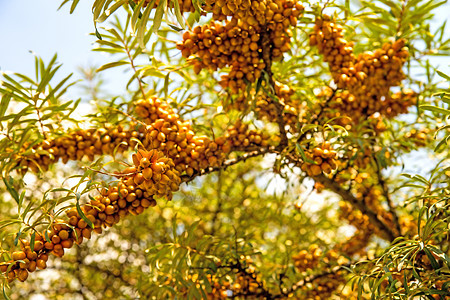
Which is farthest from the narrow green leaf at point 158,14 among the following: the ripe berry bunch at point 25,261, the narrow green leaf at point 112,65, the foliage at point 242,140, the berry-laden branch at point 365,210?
the berry-laden branch at point 365,210

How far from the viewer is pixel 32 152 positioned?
4.51 feet


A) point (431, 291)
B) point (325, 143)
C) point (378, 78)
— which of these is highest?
point (378, 78)

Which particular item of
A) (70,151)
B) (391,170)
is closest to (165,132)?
(70,151)

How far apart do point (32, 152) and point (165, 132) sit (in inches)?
18.3

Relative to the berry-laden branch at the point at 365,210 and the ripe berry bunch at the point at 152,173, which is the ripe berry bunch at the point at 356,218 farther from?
the ripe berry bunch at the point at 152,173

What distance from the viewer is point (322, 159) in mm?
1303

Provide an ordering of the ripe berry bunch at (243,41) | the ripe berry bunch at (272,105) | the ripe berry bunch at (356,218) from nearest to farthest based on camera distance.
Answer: the ripe berry bunch at (243,41)
the ripe berry bunch at (272,105)
the ripe berry bunch at (356,218)

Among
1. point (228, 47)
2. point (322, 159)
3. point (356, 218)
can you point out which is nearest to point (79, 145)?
point (228, 47)

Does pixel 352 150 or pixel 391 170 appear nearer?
pixel 352 150

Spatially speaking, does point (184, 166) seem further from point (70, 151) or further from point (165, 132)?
point (70, 151)

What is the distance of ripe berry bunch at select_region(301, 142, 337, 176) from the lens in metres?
1.28

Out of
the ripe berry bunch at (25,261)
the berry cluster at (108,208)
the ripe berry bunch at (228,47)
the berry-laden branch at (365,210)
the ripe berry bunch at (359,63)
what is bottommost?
the ripe berry bunch at (25,261)

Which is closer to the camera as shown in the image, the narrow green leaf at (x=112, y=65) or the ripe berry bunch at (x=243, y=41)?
the ripe berry bunch at (x=243, y=41)

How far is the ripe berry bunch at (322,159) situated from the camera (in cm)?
128
